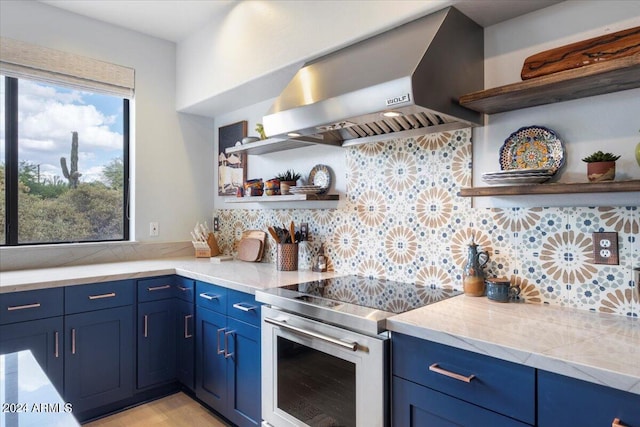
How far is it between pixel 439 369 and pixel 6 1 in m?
3.29

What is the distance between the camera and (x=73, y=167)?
2.94m

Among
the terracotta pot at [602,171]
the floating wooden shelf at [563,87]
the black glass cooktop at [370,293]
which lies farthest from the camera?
the black glass cooktop at [370,293]

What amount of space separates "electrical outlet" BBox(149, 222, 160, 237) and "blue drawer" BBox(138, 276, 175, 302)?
2.23 feet

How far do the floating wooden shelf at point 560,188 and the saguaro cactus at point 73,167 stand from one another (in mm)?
2758

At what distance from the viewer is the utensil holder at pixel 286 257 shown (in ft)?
8.23

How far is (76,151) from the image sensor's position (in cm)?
296

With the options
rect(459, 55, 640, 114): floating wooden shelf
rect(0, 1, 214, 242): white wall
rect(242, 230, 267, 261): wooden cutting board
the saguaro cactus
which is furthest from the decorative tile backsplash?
the saguaro cactus

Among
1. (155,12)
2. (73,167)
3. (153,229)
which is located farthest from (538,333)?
(73,167)

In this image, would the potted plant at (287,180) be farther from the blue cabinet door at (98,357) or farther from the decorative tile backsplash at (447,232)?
the blue cabinet door at (98,357)

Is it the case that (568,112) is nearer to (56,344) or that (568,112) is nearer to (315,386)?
(315,386)

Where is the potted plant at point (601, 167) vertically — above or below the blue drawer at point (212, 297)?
above

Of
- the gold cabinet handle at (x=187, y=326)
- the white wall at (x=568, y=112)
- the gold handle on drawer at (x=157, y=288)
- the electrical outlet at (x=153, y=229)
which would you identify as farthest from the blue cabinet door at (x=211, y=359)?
the white wall at (x=568, y=112)

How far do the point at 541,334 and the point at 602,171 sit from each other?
1.99ft

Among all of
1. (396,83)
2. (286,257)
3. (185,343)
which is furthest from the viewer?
(185,343)
